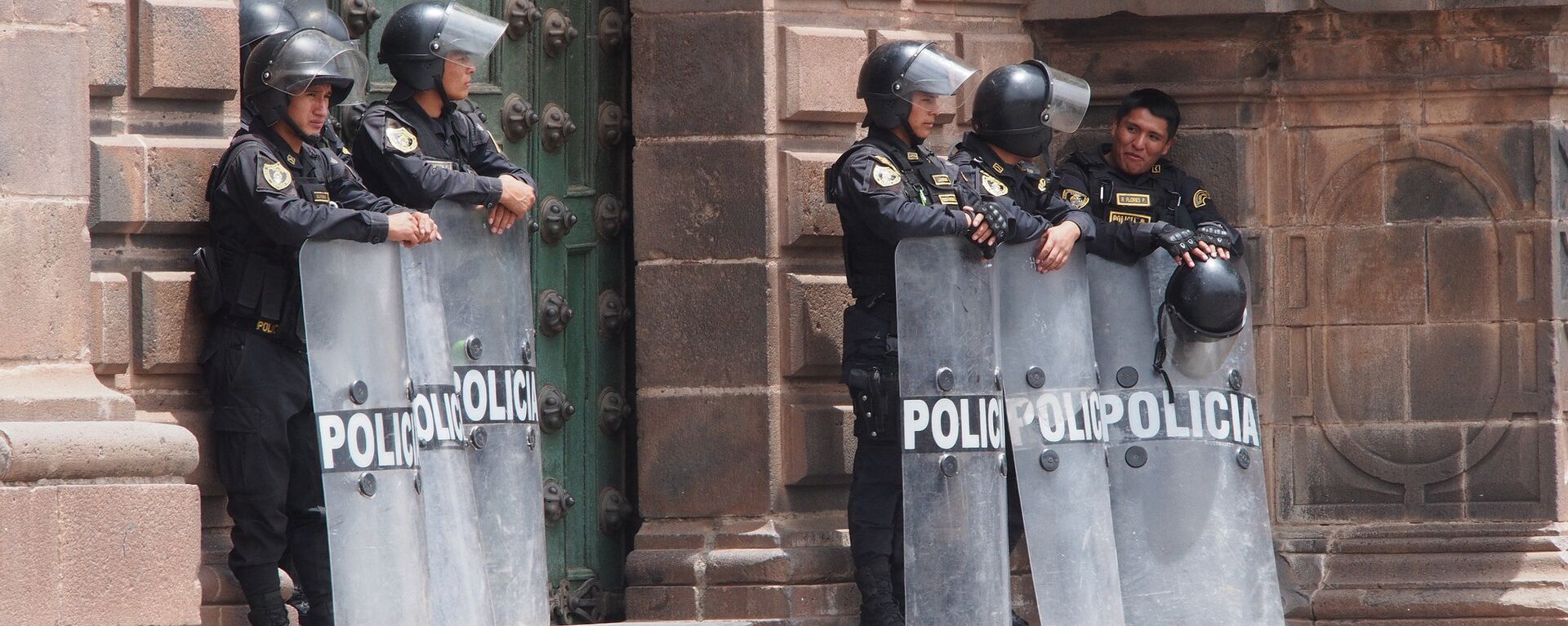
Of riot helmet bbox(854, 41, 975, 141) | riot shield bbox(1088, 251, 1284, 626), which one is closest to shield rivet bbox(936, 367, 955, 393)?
riot shield bbox(1088, 251, 1284, 626)

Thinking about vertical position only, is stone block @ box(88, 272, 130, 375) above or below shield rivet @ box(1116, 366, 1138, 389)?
above

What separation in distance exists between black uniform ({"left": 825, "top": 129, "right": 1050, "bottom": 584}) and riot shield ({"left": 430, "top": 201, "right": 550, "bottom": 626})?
0.94 meters

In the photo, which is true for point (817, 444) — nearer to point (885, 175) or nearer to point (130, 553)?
point (885, 175)

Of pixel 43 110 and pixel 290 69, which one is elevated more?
pixel 290 69

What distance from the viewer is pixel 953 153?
272 inches

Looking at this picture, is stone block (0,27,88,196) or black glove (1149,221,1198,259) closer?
stone block (0,27,88,196)

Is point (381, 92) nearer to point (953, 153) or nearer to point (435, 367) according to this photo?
point (435, 367)

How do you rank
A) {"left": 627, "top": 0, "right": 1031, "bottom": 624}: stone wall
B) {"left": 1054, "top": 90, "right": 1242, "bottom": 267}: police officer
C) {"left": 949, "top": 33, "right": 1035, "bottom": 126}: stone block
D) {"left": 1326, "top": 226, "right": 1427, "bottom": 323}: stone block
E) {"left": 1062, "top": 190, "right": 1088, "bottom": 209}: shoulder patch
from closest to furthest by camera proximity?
{"left": 627, "top": 0, "right": 1031, "bottom": 624}: stone wall → {"left": 1062, "top": 190, "right": 1088, "bottom": 209}: shoulder patch → {"left": 1054, "top": 90, "right": 1242, "bottom": 267}: police officer → {"left": 949, "top": 33, "right": 1035, "bottom": 126}: stone block → {"left": 1326, "top": 226, "right": 1427, "bottom": 323}: stone block

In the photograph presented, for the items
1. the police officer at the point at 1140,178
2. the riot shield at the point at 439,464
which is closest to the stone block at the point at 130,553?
the riot shield at the point at 439,464

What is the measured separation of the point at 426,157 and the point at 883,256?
4.43 ft

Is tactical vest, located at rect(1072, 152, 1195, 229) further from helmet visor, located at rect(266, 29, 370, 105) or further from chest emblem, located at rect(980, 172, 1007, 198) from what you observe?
helmet visor, located at rect(266, 29, 370, 105)

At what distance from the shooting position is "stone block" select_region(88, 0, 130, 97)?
5.68 metres

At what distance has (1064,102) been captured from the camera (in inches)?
267

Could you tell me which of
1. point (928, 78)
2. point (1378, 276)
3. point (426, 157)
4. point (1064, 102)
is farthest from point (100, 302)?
point (1378, 276)
